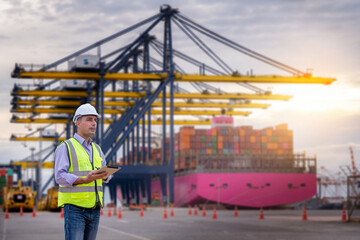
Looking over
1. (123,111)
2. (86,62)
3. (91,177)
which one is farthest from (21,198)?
(91,177)

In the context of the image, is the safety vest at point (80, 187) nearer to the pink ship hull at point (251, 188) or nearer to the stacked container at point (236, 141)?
the pink ship hull at point (251, 188)

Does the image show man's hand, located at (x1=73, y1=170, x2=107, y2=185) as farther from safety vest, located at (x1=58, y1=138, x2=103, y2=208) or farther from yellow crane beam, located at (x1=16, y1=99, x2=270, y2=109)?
yellow crane beam, located at (x1=16, y1=99, x2=270, y2=109)

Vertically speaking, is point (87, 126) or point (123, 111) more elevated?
point (123, 111)

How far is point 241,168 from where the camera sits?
188ft

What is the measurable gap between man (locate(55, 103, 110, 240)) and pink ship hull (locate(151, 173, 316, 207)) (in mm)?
48936

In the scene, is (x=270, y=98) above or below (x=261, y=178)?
above

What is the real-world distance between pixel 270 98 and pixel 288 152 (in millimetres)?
5724

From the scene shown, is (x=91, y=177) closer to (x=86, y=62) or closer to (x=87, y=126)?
(x=87, y=126)

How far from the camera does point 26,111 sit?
69.9 m

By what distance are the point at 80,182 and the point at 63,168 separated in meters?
0.19

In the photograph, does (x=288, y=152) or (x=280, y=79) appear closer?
(x=280, y=79)

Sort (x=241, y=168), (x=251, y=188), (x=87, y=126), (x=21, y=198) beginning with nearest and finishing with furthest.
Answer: (x=87, y=126) < (x=21, y=198) < (x=251, y=188) < (x=241, y=168)

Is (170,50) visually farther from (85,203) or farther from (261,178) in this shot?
(85,203)

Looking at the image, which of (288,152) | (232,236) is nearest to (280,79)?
(288,152)
